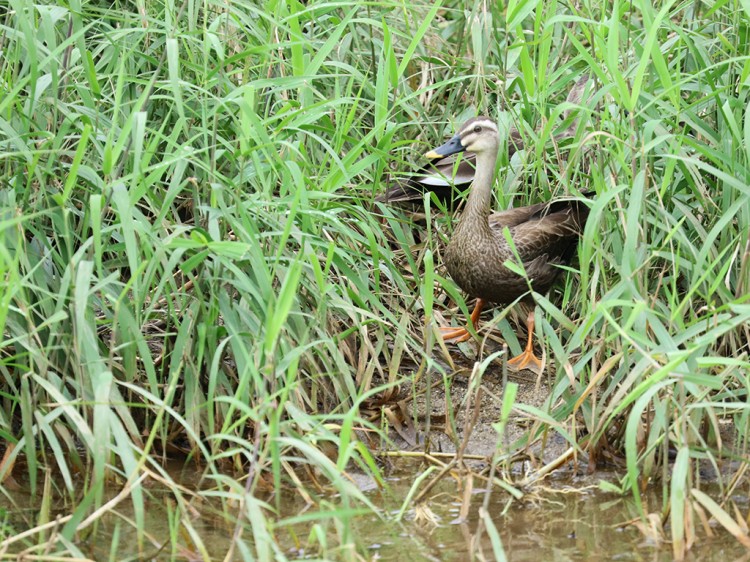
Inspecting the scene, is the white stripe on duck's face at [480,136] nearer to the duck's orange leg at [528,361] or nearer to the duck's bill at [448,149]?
the duck's bill at [448,149]

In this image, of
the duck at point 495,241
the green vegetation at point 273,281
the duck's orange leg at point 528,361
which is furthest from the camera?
the duck at point 495,241

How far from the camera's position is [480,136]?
15.9 feet

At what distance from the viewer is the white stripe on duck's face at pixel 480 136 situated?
4840 millimetres

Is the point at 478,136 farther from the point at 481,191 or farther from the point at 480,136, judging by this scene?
the point at 481,191

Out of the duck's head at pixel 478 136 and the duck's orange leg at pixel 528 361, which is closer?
the duck's orange leg at pixel 528 361

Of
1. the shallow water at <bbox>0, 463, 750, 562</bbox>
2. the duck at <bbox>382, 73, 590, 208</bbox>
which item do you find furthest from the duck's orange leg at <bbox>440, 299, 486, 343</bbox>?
the shallow water at <bbox>0, 463, 750, 562</bbox>

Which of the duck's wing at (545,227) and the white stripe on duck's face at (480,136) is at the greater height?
the white stripe on duck's face at (480,136)

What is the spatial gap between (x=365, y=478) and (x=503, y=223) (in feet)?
4.89

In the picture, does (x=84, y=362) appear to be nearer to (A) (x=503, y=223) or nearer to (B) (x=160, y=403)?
(B) (x=160, y=403)

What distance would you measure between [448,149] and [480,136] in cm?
17

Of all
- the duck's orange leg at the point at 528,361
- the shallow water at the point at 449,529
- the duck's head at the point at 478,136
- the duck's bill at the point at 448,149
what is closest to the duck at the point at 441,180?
the duck's bill at the point at 448,149

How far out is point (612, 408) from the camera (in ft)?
12.1

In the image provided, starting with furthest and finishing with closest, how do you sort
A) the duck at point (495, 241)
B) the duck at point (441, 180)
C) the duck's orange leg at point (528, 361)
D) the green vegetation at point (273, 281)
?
the duck at point (441, 180), the duck at point (495, 241), the duck's orange leg at point (528, 361), the green vegetation at point (273, 281)

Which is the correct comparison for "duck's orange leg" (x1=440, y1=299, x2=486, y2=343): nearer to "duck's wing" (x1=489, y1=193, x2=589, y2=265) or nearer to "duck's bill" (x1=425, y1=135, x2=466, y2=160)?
"duck's wing" (x1=489, y1=193, x2=589, y2=265)
